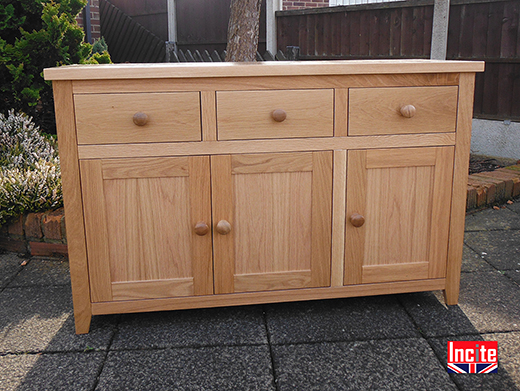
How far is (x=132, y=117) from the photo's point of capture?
198cm

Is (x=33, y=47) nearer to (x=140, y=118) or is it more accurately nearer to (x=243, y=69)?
(x=140, y=118)

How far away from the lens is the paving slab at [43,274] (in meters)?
2.66

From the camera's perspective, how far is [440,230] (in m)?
2.28

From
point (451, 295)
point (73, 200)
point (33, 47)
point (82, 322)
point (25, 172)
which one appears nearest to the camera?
point (73, 200)

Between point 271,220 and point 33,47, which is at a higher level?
point 33,47

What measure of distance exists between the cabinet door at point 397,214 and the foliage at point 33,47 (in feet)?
8.55

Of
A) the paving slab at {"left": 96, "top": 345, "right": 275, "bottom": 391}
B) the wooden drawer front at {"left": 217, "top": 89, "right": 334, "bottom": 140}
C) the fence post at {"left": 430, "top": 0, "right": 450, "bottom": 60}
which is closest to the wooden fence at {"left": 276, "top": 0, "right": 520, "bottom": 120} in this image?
the fence post at {"left": 430, "top": 0, "right": 450, "bottom": 60}

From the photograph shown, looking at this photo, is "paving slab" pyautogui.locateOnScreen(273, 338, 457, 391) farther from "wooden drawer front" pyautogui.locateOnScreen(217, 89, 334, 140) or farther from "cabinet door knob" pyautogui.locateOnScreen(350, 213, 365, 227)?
"wooden drawer front" pyautogui.locateOnScreen(217, 89, 334, 140)

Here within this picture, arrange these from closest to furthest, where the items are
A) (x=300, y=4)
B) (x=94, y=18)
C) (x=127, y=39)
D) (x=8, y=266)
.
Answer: (x=8, y=266), (x=94, y=18), (x=300, y=4), (x=127, y=39)

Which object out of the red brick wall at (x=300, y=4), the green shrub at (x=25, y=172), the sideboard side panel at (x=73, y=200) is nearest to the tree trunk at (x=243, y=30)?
the green shrub at (x=25, y=172)

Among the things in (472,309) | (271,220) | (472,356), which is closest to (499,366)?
(472,356)

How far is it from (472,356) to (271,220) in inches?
36.9

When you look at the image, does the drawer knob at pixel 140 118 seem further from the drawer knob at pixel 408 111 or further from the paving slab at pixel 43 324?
the drawer knob at pixel 408 111

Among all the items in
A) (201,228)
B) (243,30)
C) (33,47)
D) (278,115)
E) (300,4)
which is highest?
(300,4)
